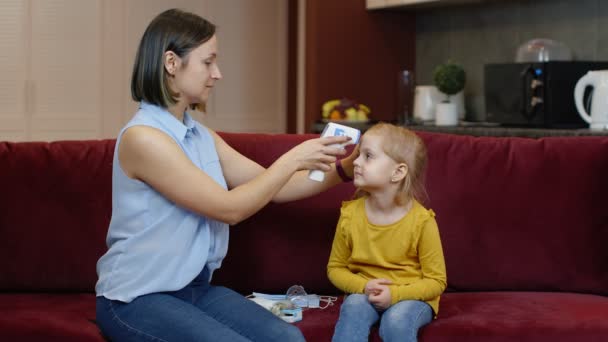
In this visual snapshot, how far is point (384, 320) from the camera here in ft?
6.56

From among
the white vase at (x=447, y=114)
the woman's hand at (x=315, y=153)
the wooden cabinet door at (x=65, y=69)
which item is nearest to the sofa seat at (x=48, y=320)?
the woman's hand at (x=315, y=153)

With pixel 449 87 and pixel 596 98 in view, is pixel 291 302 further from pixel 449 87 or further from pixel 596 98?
pixel 449 87

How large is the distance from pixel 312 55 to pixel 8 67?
166 centimetres

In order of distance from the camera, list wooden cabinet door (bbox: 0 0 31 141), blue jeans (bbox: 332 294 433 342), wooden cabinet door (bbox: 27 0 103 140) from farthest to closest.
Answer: wooden cabinet door (bbox: 27 0 103 140) < wooden cabinet door (bbox: 0 0 31 141) < blue jeans (bbox: 332 294 433 342)

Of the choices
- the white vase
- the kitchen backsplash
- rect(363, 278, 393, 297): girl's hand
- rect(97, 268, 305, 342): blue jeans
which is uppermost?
the kitchen backsplash

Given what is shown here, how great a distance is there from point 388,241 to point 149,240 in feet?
1.88

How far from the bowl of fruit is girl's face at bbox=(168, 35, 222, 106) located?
273 centimetres

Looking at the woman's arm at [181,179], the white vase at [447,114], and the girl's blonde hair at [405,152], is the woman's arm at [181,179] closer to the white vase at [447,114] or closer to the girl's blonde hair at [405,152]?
the girl's blonde hair at [405,152]

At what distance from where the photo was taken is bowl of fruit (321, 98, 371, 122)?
4789 mm

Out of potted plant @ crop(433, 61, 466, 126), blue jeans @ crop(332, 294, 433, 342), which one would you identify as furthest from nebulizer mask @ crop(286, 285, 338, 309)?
potted plant @ crop(433, 61, 466, 126)

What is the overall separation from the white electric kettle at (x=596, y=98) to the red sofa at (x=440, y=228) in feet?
3.98

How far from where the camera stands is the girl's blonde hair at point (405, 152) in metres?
2.14

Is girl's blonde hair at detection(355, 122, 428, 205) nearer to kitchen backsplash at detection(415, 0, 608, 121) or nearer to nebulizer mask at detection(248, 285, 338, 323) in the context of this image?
nebulizer mask at detection(248, 285, 338, 323)

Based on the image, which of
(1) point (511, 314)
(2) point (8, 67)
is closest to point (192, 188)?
(1) point (511, 314)
